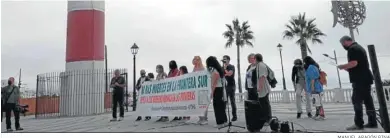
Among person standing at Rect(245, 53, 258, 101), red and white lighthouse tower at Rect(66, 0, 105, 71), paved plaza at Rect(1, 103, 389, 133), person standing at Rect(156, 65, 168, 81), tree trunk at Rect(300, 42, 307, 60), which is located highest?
tree trunk at Rect(300, 42, 307, 60)

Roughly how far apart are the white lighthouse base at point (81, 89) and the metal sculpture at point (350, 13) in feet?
37.2

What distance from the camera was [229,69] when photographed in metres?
6.69

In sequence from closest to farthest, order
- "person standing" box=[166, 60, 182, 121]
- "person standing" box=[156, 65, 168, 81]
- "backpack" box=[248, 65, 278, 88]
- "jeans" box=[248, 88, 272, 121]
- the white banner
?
"jeans" box=[248, 88, 272, 121] → "backpack" box=[248, 65, 278, 88] → the white banner → "person standing" box=[166, 60, 182, 121] → "person standing" box=[156, 65, 168, 81]

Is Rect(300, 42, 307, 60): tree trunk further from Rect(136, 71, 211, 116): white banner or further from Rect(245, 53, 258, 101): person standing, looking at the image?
Rect(245, 53, 258, 101): person standing

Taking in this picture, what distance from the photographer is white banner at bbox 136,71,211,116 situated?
6406mm

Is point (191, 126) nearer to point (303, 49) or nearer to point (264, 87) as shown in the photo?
point (264, 87)

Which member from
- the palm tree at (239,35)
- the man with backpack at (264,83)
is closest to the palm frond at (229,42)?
the palm tree at (239,35)

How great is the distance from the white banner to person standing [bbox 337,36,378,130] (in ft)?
8.15

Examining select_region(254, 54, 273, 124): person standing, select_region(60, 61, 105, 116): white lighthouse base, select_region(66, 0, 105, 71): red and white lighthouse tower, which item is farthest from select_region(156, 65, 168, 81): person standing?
select_region(66, 0, 105, 71): red and white lighthouse tower

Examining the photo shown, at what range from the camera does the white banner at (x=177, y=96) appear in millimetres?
6406

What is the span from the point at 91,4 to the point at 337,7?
37.3ft

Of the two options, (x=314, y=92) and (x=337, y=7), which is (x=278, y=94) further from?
(x=314, y=92)

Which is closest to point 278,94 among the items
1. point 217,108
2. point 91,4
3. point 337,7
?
point 337,7

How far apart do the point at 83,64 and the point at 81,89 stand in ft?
3.50
